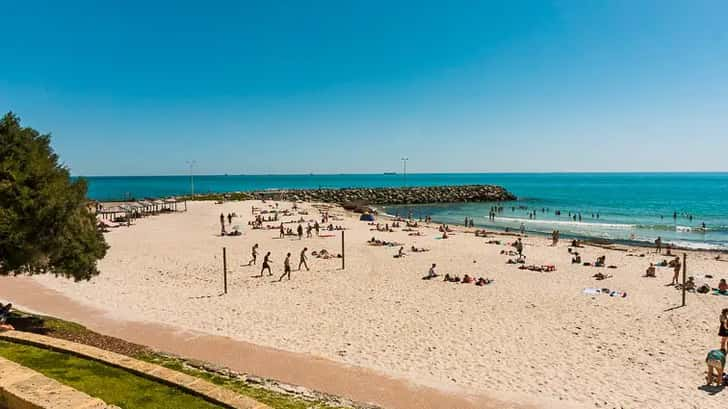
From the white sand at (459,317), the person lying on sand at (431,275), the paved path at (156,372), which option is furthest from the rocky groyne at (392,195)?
the paved path at (156,372)

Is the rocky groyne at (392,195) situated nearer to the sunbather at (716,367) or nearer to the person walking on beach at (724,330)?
the person walking on beach at (724,330)

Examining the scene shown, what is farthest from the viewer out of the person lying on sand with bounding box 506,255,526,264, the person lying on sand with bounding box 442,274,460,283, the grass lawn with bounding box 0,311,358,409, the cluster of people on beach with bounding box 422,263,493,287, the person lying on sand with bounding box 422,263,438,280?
the person lying on sand with bounding box 506,255,526,264

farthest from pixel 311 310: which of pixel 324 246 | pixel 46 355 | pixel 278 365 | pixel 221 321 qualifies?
pixel 324 246

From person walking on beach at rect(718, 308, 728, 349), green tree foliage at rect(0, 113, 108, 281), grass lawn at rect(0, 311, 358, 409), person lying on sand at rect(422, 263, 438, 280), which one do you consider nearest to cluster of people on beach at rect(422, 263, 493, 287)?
person lying on sand at rect(422, 263, 438, 280)

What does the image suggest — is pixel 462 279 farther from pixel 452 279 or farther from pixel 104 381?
pixel 104 381

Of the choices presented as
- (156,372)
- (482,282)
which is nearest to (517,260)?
(482,282)

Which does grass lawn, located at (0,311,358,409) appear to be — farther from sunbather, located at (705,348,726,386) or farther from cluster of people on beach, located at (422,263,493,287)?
cluster of people on beach, located at (422,263,493,287)
